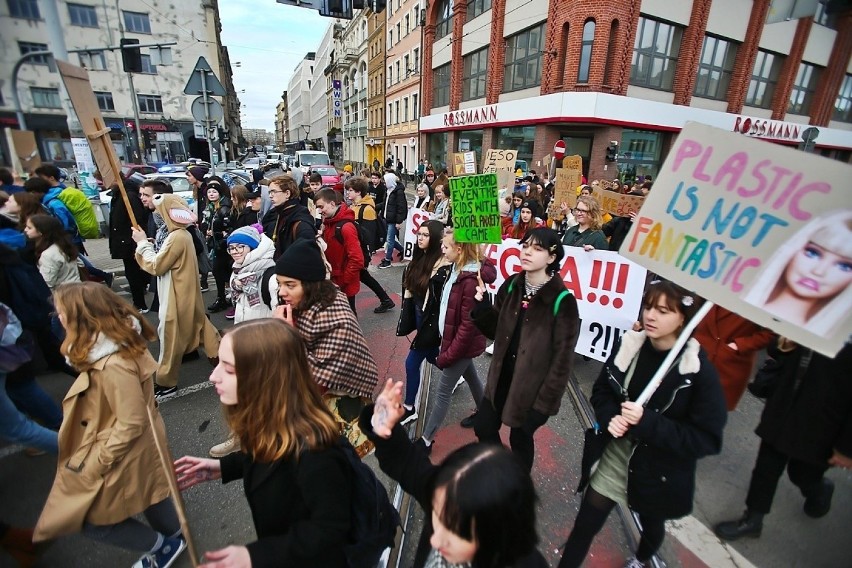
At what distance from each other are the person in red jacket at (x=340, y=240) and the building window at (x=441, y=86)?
78.8ft

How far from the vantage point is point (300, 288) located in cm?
243

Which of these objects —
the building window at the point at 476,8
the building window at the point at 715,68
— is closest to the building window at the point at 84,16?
the building window at the point at 476,8

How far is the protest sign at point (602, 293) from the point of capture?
4133mm

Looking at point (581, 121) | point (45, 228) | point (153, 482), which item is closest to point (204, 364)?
point (45, 228)

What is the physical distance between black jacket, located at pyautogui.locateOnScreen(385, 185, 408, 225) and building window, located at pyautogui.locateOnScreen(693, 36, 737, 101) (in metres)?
18.6

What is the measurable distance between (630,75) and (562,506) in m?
19.2

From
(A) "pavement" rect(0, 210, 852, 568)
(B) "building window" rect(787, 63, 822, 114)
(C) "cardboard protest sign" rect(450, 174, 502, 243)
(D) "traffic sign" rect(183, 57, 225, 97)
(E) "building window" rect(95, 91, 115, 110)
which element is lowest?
(A) "pavement" rect(0, 210, 852, 568)

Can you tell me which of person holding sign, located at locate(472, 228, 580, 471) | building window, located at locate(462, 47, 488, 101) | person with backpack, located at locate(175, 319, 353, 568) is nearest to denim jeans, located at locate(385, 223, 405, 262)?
person holding sign, located at locate(472, 228, 580, 471)

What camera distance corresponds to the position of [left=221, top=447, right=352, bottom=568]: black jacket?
1385 mm

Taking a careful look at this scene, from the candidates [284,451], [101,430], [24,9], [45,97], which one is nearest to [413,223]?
[101,430]

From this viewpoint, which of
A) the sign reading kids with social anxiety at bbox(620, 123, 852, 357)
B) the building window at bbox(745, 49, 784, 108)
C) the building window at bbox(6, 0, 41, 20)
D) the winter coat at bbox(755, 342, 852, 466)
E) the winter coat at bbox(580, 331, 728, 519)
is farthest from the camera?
the building window at bbox(745, 49, 784, 108)

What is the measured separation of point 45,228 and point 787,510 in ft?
21.8

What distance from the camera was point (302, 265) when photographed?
2.38 meters

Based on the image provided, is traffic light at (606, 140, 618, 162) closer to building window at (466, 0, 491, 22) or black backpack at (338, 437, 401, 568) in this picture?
building window at (466, 0, 491, 22)
